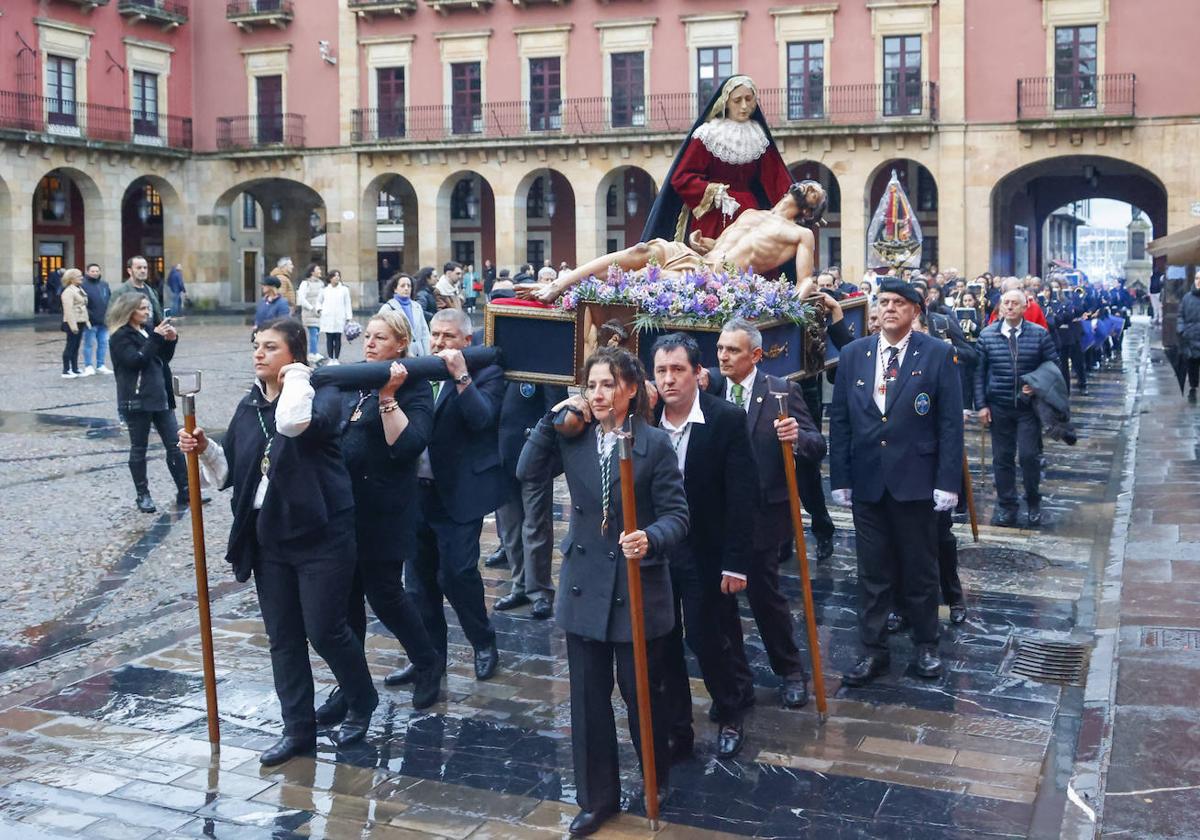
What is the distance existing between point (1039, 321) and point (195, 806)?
8841 millimetres

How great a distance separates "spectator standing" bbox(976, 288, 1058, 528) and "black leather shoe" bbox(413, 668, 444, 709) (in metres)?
5.34

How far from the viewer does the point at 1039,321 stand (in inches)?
466

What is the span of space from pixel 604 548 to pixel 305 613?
131cm

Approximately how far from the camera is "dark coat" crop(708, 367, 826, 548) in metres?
6.05

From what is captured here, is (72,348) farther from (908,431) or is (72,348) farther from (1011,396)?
(908,431)

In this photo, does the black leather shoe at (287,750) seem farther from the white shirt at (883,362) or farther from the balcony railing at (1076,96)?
the balcony railing at (1076,96)

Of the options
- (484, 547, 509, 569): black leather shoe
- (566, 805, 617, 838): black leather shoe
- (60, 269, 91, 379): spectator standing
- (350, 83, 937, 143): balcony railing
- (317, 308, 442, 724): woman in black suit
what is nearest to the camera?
(566, 805, 617, 838): black leather shoe

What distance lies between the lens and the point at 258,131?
41.6 metres

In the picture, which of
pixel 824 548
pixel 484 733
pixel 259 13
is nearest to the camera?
pixel 484 733

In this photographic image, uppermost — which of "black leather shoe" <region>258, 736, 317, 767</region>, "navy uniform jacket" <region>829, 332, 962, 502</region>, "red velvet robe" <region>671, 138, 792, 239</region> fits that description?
"red velvet robe" <region>671, 138, 792, 239</region>

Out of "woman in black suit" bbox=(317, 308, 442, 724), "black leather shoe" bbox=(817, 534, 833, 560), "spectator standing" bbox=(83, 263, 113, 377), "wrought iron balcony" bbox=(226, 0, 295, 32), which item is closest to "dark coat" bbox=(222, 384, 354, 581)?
"woman in black suit" bbox=(317, 308, 442, 724)

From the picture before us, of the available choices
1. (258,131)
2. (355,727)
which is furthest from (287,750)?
(258,131)

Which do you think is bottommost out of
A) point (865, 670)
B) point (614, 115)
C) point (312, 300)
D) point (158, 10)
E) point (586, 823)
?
point (586, 823)

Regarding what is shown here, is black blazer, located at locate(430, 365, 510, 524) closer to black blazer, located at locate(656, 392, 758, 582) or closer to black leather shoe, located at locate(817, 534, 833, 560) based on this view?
black blazer, located at locate(656, 392, 758, 582)
